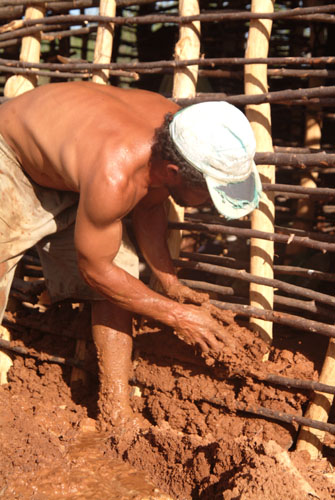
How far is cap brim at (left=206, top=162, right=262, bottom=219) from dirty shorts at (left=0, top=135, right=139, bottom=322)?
769 millimetres

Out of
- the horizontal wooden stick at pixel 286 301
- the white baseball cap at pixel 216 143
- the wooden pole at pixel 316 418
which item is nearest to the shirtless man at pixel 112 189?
the white baseball cap at pixel 216 143

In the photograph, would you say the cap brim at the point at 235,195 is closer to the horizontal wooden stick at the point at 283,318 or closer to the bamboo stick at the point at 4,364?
the horizontal wooden stick at the point at 283,318

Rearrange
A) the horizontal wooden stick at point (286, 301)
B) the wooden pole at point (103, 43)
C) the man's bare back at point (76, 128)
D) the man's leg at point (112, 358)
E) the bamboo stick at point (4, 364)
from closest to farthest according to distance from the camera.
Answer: the man's bare back at point (76, 128)
the horizontal wooden stick at point (286, 301)
the man's leg at point (112, 358)
the wooden pole at point (103, 43)
the bamboo stick at point (4, 364)

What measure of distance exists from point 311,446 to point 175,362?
2.62 ft

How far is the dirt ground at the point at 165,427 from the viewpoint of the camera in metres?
2.35

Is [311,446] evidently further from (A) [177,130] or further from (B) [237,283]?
(A) [177,130]

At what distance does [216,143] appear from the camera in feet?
7.38

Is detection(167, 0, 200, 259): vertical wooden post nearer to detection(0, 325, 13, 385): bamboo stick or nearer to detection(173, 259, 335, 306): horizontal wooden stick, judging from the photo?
detection(173, 259, 335, 306): horizontal wooden stick

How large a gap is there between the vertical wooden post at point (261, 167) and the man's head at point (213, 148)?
1.99ft

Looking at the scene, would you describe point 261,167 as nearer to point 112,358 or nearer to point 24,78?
point 112,358

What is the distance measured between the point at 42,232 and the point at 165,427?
1165mm

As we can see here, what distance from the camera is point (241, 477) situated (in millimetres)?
2133

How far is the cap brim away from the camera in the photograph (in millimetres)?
2303

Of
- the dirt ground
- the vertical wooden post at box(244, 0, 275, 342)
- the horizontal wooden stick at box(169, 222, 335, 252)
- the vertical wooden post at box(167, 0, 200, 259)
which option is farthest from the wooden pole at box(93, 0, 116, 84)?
the dirt ground
